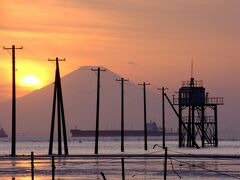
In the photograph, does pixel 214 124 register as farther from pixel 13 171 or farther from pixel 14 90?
pixel 13 171

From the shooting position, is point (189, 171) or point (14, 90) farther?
point (14, 90)

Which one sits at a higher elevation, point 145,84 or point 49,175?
point 145,84

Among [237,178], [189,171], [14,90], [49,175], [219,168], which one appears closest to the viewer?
[237,178]

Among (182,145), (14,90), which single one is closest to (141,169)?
(14,90)

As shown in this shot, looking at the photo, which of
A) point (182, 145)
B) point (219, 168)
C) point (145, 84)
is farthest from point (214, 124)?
point (219, 168)

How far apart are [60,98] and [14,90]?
4.91m

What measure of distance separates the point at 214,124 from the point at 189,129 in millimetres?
13460

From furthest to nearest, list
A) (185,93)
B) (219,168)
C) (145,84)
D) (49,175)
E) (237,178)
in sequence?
(185,93) → (145,84) → (219,168) → (49,175) → (237,178)

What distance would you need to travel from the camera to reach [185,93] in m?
125

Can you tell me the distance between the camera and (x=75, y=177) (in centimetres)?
4594

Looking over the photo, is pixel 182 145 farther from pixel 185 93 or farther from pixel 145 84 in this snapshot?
pixel 145 84

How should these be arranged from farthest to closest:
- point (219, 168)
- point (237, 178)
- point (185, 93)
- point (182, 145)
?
point (182, 145), point (185, 93), point (219, 168), point (237, 178)

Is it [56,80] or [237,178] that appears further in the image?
[56,80]

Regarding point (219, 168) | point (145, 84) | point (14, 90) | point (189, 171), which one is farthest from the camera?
point (145, 84)
